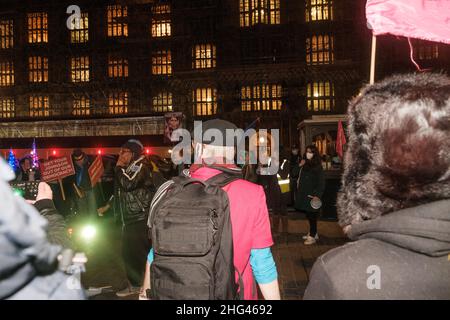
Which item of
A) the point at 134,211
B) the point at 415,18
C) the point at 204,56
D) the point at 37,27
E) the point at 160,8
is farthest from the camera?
the point at 37,27

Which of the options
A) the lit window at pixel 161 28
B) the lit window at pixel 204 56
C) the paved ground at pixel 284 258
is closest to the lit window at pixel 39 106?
the lit window at pixel 161 28

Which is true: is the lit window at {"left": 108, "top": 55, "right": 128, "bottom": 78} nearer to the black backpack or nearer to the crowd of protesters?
the black backpack

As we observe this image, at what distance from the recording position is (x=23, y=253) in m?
0.94

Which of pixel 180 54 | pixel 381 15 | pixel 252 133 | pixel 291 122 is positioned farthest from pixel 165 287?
pixel 180 54

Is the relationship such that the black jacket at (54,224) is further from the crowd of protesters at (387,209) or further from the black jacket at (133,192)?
the black jacket at (133,192)

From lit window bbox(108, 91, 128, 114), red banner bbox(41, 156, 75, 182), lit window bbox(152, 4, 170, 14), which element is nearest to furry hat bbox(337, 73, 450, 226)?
red banner bbox(41, 156, 75, 182)

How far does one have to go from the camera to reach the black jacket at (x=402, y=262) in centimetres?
119

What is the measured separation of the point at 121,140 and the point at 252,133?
1930 centimetres

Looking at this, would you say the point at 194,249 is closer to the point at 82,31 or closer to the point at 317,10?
the point at 317,10

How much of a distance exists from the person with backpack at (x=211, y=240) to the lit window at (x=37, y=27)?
34.3 m

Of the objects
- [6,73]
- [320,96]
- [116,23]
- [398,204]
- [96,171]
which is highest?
[116,23]

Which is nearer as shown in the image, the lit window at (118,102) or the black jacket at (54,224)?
the black jacket at (54,224)

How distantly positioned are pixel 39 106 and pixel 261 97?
722 inches

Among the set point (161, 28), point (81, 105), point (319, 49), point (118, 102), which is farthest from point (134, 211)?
point (81, 105)
